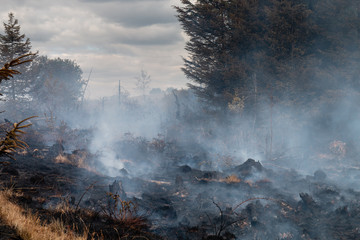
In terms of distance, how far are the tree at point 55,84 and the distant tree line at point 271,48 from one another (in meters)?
14.5

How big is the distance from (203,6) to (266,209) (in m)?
19.5

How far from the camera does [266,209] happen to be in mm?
10086

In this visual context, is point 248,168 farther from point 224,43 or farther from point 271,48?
point 224,43

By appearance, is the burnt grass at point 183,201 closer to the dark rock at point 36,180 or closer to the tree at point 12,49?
the dark rock at point 36,180

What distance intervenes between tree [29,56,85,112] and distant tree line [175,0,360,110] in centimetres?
1453

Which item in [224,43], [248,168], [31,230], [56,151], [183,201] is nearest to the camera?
[31,230]

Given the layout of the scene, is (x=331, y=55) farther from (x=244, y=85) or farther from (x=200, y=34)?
(x=200, y=34)

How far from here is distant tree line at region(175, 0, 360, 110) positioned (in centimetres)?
2067

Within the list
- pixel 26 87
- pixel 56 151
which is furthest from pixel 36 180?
pixel 26 87

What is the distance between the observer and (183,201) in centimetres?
1133

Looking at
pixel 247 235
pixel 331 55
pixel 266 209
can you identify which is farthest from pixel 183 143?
pixel 247 235

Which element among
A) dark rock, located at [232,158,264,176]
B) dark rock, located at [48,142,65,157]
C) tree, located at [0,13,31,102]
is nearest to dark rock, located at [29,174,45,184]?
dark rock, located at [48,142,65,157]

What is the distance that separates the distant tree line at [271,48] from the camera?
814 inches

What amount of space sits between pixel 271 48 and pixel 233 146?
833 cm
